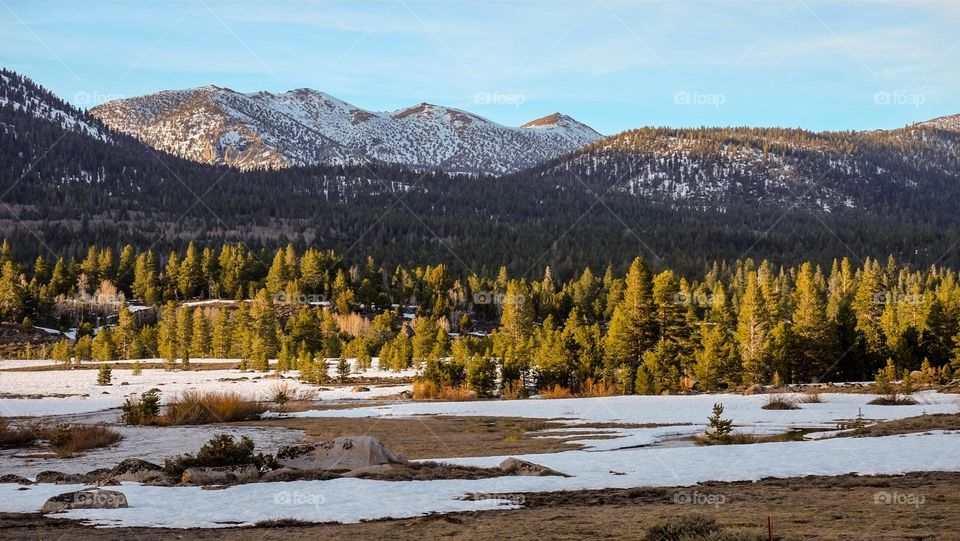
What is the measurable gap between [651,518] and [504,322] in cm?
8646

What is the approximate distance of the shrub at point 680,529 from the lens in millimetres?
13461

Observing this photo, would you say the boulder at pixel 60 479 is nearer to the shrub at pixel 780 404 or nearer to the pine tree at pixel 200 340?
the shrub at pixel 780 404

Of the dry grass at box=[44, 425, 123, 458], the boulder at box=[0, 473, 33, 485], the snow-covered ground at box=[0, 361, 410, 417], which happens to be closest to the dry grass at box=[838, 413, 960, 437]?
the boulder at box=[0, 473, 33, 485]

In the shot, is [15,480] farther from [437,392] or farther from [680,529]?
[437,392]

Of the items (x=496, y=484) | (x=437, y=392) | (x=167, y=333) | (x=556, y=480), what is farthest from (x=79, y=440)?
(x=167, y=333)

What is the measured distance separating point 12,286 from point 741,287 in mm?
118222

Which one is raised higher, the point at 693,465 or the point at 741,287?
the point at 741,287

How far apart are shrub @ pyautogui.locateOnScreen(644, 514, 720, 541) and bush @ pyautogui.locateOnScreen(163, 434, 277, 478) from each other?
13.8m

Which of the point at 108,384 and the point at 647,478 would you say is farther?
the point at 108,384

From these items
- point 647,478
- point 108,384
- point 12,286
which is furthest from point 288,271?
point 647,478

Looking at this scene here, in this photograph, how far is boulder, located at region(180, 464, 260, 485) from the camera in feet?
73.4

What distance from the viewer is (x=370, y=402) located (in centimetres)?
5788

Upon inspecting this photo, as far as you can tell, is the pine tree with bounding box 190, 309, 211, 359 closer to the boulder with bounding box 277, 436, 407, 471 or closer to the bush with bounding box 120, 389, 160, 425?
the bush with bounding box 120, 389, 160, 425

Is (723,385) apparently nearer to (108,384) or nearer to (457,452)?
(457,452)
